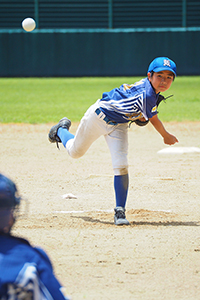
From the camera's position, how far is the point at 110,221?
13.1 feet

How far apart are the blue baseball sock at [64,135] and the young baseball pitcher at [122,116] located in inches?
7.2

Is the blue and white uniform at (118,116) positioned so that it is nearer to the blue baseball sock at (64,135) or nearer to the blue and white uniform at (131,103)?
the blue and white uniform at (131,103)

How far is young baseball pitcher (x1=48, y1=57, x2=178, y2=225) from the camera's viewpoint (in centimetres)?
362

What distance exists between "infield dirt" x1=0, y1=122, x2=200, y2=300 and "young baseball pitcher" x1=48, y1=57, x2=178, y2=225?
0.46 m

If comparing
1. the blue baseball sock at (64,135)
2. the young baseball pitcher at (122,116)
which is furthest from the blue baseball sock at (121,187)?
the blue baseball sock at (64,135)

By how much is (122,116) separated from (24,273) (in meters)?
2.70

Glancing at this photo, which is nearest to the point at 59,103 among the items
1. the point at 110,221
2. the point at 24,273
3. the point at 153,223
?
the point at 110,221

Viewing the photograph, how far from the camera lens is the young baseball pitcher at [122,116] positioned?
362cm

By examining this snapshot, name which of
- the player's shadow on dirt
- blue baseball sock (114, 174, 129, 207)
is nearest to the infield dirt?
the player's shadow on dirt

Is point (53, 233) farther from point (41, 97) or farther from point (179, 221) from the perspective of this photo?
point (41, 97)

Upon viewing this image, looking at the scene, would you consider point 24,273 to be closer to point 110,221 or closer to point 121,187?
point 121,187

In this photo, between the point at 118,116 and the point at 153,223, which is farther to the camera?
the point at 153,223

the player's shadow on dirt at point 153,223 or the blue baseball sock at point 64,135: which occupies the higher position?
the blue baseball sock at point 64,135

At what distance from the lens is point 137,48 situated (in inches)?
983
